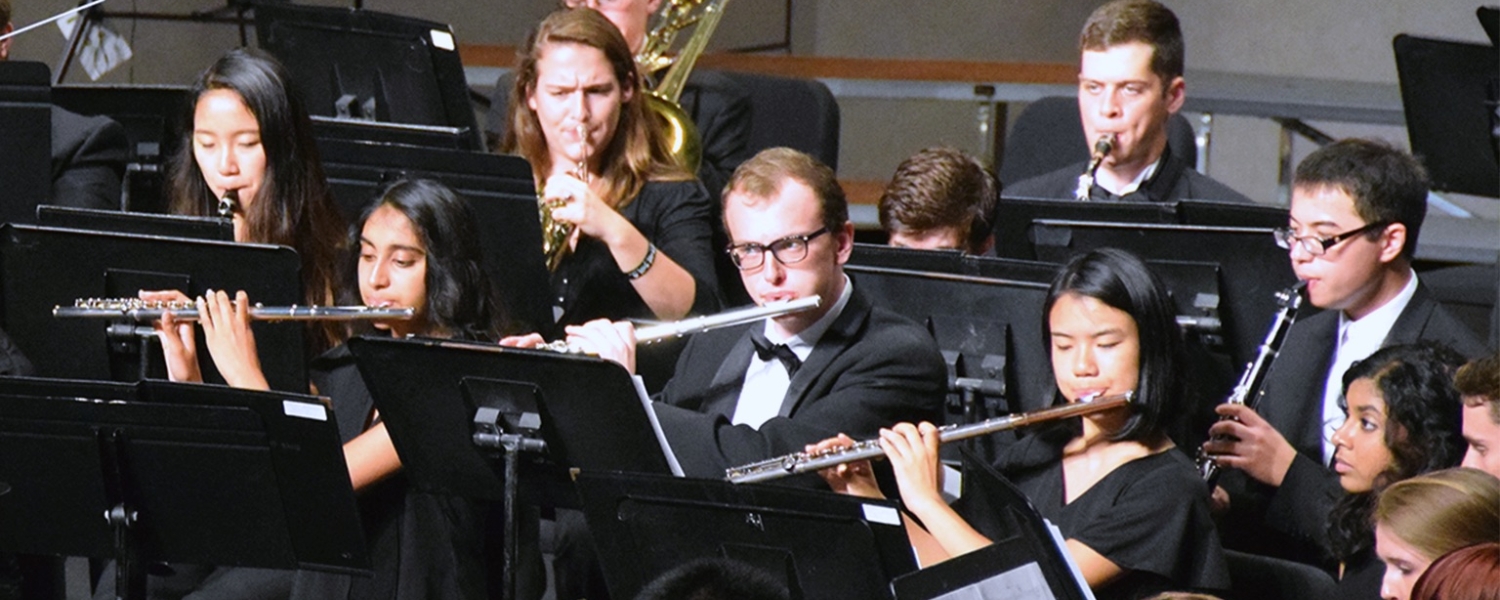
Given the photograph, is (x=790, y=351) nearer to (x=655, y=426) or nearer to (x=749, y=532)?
(x=655, y=426)

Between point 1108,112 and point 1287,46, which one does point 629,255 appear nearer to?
point 1108,112

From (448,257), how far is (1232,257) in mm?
1314

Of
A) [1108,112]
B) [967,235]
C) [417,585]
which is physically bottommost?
[417,585]

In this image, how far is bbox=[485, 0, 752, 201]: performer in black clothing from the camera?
440 cm

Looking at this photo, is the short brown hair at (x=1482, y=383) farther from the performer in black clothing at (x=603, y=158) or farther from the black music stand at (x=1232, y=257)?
the performer in black clothing at (x=603, y=158)

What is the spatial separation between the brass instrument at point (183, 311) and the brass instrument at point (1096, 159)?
139cm

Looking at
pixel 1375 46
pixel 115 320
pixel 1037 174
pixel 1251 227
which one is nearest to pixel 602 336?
pixel 115 320

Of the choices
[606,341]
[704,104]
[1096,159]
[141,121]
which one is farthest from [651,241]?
→ [141,121]

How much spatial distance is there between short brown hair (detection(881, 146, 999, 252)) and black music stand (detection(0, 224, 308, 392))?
3.91 feet

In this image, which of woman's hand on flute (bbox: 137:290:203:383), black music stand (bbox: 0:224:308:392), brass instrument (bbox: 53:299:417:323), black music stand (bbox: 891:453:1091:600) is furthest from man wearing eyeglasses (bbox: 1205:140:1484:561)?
woman's hand on flute (bbox: 137:290:203:383)

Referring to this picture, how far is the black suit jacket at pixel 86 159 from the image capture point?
403cm

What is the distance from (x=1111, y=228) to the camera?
3410 mm

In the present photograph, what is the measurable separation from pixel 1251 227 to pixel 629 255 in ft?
3.61

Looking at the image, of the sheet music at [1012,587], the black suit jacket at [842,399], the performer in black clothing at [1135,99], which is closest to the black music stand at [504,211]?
the black suit jacket at [842,399]
